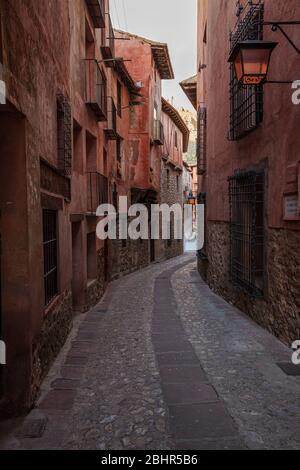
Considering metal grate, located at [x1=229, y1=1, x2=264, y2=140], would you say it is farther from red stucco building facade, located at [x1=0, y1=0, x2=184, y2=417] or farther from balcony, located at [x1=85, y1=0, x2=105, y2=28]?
balcony, located at [x1=85, y1=0, x2=105, y2=28]

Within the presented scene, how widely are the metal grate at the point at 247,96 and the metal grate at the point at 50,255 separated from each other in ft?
12.4

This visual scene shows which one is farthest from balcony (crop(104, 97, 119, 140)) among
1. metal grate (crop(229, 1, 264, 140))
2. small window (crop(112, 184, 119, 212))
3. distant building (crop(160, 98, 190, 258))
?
distant building (crop(160, 98, 190, 258))

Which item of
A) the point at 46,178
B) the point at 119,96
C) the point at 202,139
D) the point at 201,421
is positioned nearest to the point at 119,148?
the point at 119,96

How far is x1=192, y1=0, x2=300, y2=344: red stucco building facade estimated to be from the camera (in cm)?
602

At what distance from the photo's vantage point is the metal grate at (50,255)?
19.0 feet

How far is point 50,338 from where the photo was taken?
569 cm

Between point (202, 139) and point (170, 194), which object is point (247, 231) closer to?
point (202, 139)

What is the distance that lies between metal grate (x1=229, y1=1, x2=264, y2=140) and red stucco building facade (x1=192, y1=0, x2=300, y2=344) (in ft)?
0.06

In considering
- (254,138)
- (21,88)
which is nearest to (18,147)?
(21,88)

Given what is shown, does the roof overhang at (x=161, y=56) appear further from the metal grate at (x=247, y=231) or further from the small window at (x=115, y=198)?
the metal grate at (x=247, y=231)

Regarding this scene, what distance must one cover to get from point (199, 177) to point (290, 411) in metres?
13.7

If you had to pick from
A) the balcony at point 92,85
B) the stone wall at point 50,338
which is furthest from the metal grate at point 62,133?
the balcony at point 92,85

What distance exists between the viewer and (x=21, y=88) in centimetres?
409

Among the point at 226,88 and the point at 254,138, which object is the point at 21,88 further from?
the point at 226,88
